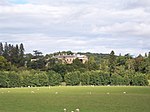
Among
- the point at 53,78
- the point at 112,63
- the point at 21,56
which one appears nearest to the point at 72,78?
the point at 53,78

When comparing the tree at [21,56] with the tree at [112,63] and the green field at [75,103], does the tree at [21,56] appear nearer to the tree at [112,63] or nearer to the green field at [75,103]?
the tree at [112,63]

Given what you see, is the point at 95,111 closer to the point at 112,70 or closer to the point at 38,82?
the point at 38,82

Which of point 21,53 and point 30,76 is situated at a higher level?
point 21,53

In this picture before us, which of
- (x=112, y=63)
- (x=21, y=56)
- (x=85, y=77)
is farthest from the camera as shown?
(x=21, y=56)

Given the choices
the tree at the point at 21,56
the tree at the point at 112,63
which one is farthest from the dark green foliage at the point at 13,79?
the tree at the point at 21,56

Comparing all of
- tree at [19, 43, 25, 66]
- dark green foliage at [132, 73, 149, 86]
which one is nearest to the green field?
dark green foliage at [132, 73, 149, 86]

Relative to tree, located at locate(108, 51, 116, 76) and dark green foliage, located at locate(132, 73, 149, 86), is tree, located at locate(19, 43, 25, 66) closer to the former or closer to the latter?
tree, located at locate(108, 51, 116, 76)

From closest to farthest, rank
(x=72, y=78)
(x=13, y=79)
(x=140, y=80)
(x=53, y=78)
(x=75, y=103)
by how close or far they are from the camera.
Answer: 1. (x=75, y=103)
2. (x=13, y=79)
3. (x=140, y=80)
4. (x=53, y=78)
5. (x=72, y=78)

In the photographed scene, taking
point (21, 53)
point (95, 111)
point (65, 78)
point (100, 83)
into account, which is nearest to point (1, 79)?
point (65, 78)

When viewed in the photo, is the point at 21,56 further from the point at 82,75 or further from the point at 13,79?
the point at 13,79

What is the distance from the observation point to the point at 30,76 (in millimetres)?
96562

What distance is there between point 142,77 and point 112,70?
23149mm

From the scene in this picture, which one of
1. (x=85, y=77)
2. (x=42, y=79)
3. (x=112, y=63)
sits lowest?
(x=42, y=79)

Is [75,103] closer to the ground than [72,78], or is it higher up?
closer to the ground
